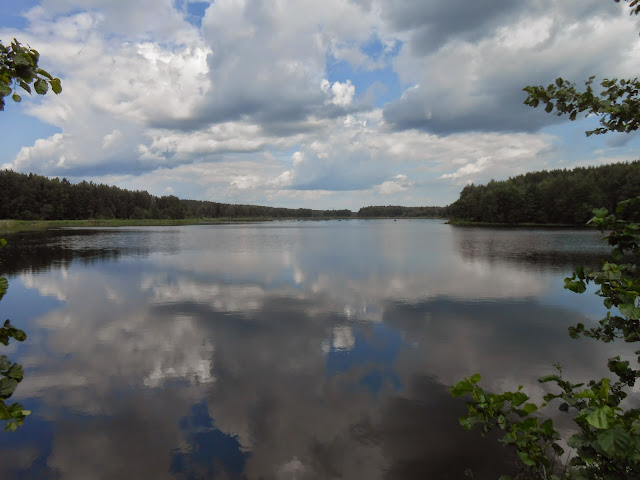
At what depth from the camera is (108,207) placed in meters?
171

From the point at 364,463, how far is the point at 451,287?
1885cm

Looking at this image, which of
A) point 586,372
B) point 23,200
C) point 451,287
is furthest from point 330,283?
point 23,200

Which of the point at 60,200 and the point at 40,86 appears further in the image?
the point at 60,200

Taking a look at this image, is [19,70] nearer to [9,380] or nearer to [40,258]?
[9,380]

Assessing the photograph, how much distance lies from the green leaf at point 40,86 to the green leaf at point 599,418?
15.4 ft

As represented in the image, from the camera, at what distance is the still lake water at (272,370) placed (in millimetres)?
7551

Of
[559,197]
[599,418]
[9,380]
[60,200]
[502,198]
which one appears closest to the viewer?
[599,418]

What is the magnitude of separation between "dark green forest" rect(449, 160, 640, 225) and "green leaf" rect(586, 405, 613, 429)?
120 meters

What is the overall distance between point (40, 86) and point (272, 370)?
10.4m

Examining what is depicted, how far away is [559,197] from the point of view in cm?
11881

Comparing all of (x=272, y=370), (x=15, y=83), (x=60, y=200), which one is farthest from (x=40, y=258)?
(x=60, y=200)

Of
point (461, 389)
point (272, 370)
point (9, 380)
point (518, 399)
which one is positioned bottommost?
point (272, 370)

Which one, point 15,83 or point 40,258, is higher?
point 15,83

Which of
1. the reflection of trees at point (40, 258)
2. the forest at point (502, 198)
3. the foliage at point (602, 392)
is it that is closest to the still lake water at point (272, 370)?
the foliage at point (602, 392)
